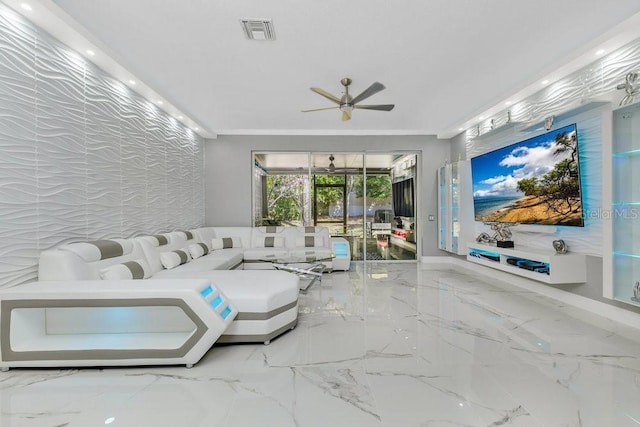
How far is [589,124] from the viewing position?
3.18 meters

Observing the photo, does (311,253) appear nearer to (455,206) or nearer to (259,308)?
(455,206)

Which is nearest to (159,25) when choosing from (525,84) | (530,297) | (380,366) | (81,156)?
(81,156)

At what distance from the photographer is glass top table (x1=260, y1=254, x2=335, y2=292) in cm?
418

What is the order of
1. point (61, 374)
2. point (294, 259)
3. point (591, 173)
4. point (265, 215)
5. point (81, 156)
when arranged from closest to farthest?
1. point (61, 374)
2. point (81, 156)
3. point (591, 173)
4. point (294, 259)
5. point (265, 215)

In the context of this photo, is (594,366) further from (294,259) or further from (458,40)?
(294,259)

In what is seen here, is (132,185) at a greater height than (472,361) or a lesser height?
greater

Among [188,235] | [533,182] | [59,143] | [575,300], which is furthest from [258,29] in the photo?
[575,300]

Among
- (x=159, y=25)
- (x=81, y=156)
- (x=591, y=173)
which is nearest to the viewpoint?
(x=159, y=25)

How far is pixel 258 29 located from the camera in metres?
2.77

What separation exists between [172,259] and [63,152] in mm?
1565

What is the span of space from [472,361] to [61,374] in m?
2.78

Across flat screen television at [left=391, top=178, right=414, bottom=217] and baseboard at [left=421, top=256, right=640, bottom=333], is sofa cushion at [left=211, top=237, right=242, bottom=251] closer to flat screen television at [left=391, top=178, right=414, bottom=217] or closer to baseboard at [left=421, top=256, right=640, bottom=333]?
flat screen television at [left=391, top=178, right=414, bottom=217]

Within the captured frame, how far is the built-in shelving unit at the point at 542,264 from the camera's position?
10.6ft

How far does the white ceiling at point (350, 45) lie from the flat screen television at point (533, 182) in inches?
29.0
